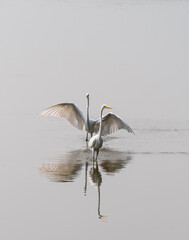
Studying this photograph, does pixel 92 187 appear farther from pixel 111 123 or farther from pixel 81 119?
pixel 81 119

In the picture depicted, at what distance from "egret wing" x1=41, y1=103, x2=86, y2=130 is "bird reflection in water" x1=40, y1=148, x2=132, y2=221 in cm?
189

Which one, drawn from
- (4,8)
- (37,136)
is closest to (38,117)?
(37,136)

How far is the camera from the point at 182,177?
1452cm

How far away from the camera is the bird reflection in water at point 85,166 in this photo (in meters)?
13.9

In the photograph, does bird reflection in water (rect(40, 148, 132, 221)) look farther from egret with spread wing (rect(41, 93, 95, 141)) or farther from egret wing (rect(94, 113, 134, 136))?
egret with spread wing (rect(41, 93, 95, 141))

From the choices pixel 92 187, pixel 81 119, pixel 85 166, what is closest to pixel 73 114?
pixel 81 119

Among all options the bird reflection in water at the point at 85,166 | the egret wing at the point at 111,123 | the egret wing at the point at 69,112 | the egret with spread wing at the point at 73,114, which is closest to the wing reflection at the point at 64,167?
the bird reflection in water at the point at 85,166

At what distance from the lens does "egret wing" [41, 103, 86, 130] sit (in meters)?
19.0

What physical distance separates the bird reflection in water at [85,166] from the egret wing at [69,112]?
1895 millimetres

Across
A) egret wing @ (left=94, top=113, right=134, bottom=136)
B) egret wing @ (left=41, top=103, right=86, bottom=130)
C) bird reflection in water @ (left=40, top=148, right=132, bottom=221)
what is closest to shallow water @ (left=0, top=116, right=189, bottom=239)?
bird reflection in water @ (left=40, top=148, right=132, bottom=221)

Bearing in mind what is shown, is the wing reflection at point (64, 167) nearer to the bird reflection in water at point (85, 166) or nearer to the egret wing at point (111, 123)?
the bird reflection in water at point (85, 166)

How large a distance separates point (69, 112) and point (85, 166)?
14.1 feet

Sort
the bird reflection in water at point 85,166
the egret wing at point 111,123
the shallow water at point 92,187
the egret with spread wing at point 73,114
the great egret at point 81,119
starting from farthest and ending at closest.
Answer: the egret with spread wing at point 73,114, the great egret at point 81,119, the egret wing at point 111,123, the bird reflection in water at point 85,166, the shallow water at point 92,187

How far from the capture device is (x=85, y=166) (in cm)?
1525
